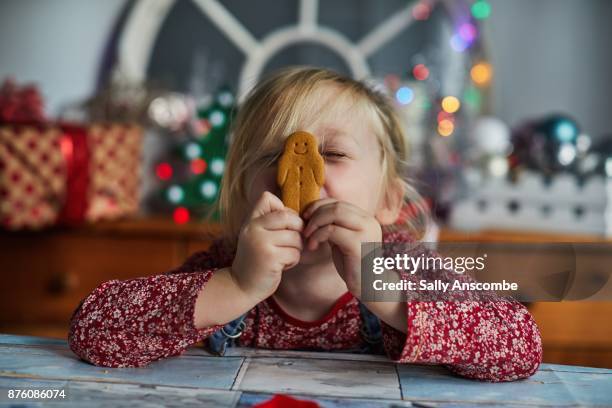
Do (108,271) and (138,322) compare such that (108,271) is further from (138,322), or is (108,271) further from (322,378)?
(322,378)

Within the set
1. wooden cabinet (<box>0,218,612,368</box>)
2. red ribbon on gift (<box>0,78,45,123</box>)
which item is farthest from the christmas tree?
red ribbon on gift (<box>0,78,45,123</box>)

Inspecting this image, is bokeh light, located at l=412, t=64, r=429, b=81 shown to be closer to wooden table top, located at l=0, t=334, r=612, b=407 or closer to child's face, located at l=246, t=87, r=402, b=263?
child's face, located at l=246, t=87, r=402, b=263

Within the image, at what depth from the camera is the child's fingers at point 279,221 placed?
2.50 ft

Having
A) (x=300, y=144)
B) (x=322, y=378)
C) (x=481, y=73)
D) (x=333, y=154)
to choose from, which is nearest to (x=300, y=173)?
(x=300, y=144)

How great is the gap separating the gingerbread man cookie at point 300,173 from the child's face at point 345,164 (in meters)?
0.09

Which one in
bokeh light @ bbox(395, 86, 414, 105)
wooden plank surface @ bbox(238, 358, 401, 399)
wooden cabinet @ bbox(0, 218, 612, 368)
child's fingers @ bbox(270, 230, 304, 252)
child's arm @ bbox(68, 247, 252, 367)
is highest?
bokeh light @ bbox(395, 86, 414, 105)

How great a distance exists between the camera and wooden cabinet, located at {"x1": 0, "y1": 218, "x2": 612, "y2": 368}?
1.88m

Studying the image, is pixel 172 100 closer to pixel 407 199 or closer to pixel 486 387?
pixel 407 199

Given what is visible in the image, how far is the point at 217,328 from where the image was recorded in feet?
2.65

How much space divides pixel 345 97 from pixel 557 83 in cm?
179

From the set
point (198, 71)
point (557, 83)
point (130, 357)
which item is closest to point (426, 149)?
point (557, 83)

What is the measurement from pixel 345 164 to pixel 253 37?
1.73 metres

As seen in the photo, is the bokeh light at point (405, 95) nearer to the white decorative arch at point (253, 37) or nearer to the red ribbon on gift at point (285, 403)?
the white decorative arch at point (253, 37)

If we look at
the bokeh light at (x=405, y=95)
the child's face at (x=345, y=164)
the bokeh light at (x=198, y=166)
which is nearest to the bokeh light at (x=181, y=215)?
the bokeh light at (x=198, y=166)
